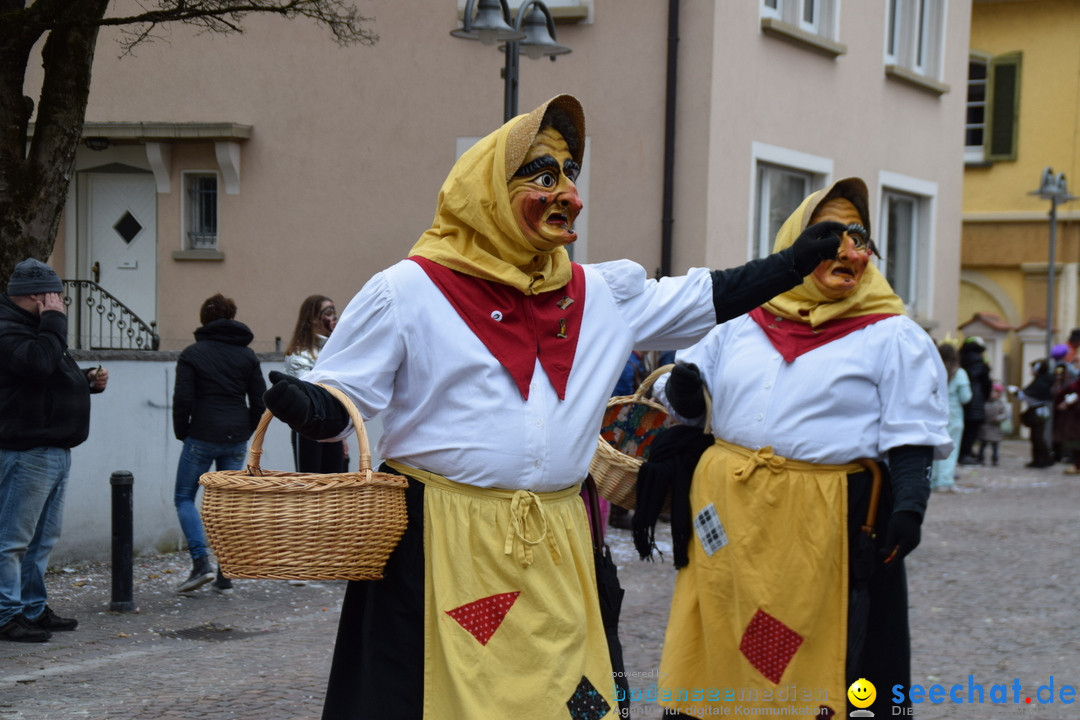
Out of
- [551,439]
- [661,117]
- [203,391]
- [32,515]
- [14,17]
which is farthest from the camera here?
[661,117]

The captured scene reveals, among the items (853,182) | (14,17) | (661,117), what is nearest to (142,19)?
(14,17)

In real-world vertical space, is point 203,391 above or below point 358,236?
below

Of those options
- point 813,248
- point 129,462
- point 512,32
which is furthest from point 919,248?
point 813,248

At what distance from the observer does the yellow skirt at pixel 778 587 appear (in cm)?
446

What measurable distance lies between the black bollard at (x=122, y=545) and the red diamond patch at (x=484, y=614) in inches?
198

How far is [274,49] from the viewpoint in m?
13.5

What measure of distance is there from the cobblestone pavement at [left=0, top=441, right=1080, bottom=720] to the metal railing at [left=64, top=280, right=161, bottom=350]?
254 centimetres

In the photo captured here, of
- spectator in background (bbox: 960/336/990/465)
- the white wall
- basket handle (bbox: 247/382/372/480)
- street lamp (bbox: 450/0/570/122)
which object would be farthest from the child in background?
basket handle (bbox: 247/382/372/480)

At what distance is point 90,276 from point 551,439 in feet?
38.4

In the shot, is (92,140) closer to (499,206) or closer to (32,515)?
(32,515)

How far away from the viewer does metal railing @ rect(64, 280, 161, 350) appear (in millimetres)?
11266

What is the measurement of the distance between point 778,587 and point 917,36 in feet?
44.1

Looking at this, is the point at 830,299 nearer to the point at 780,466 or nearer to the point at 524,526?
the point at 780,466

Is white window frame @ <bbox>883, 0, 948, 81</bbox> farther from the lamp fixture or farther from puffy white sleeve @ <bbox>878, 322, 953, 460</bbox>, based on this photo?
puffy white sleeve @ <bbox>878, 322, 953, 460</bbox>
